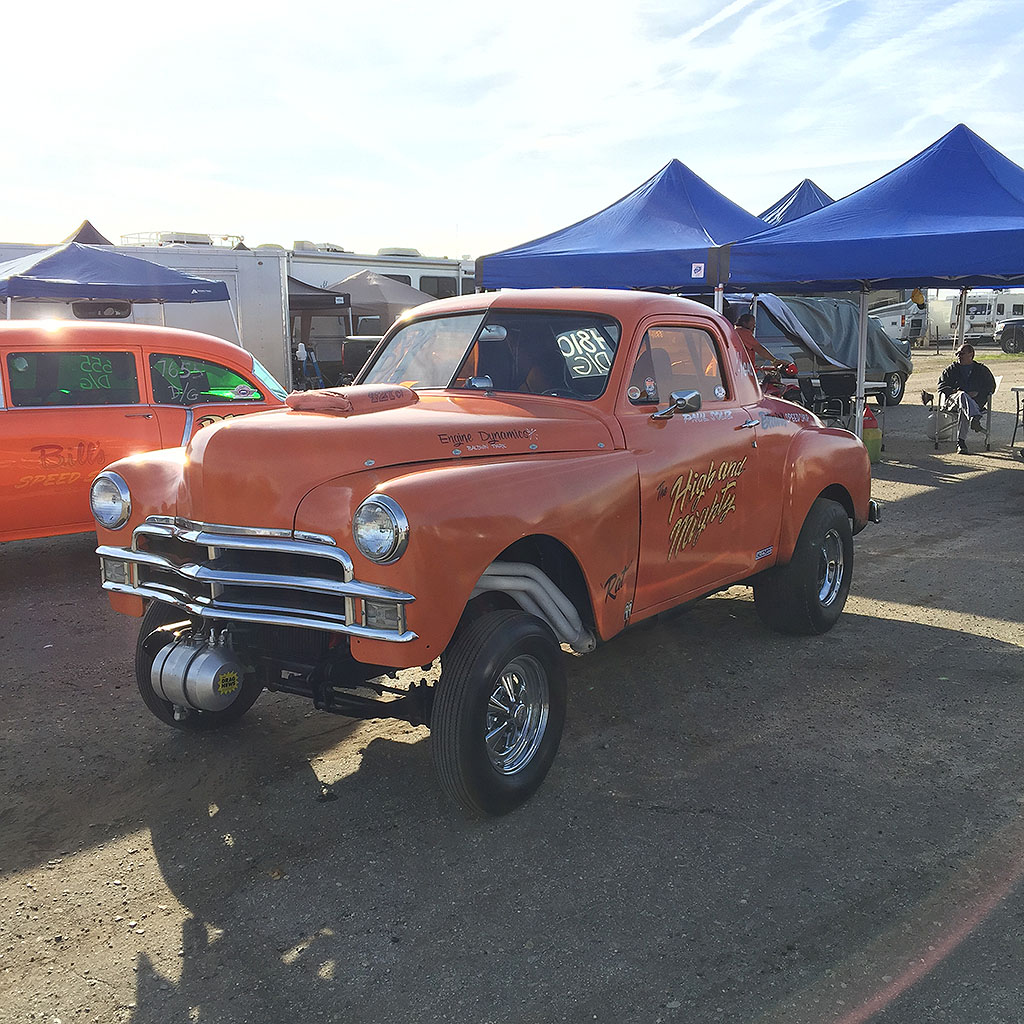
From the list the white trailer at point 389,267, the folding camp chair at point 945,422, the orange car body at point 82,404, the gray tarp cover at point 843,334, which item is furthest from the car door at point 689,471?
the white trailer at point 389,267

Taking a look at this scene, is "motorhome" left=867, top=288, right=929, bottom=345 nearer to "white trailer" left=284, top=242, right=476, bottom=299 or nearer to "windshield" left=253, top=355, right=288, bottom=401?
"white trailer" left=284, top=242, right=476, bottom=299

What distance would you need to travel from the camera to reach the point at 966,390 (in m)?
14.0

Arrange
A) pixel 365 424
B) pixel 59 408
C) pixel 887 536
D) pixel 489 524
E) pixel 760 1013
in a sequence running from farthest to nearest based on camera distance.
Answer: pixel 887 536 → pixel 59 408 → pixel 365 424 → pixel 489 524 → pixel 760 1013

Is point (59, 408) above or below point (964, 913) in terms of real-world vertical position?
above

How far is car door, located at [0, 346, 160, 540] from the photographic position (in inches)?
267

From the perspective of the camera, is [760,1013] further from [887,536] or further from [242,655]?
[887,536]

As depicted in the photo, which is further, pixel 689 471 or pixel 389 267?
pixel 389 267

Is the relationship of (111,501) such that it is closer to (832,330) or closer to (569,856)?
(569,856)

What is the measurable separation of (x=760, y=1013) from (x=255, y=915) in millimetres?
1574

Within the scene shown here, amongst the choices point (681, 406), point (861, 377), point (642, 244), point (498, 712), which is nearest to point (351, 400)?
point (498, 712)

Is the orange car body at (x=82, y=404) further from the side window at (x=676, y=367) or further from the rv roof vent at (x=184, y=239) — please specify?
the rv roof vent at (x=184, y=239)

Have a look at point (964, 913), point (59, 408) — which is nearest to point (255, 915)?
point (964, 913)

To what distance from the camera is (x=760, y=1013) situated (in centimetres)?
261

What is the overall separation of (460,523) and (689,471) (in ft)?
5.37
